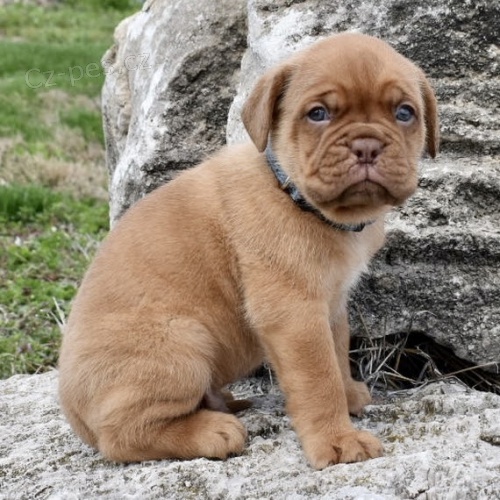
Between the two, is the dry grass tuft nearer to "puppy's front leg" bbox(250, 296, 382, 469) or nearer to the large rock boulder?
the large rock boulder

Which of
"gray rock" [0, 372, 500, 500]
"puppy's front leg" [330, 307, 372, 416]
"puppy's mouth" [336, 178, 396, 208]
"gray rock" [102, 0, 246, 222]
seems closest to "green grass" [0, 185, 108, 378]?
"gray rock" [102, 0, 246, 222]

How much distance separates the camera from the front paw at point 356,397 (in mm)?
4198

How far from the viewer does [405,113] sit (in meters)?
3.75

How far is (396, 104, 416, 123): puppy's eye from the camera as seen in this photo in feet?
12.2

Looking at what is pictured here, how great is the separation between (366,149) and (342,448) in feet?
3.82

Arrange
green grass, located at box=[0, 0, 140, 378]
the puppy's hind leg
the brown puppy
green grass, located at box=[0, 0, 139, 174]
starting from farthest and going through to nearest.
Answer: green grass, located at box=[0, 0, 139, 174] → green grass, located at box=[0, 0, 140, 378] → the puppy's hind leg → the brown puppy

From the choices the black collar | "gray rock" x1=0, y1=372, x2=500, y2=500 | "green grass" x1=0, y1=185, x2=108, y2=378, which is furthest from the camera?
"green grass" x1=0, y1=185, x2=108, y2=378

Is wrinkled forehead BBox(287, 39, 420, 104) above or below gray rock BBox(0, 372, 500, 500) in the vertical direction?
above

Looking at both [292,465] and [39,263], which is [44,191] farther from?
[292,465]

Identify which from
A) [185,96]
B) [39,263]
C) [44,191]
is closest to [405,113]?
[185,96]

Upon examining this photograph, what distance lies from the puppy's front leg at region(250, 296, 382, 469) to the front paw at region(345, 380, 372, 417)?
445 millimetres

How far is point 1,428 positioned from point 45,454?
1.86ft

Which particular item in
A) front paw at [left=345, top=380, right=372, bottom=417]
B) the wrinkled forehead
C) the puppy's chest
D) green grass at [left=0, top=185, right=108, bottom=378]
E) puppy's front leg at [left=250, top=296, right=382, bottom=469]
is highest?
the wrinkled forehead

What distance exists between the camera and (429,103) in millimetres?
4066
